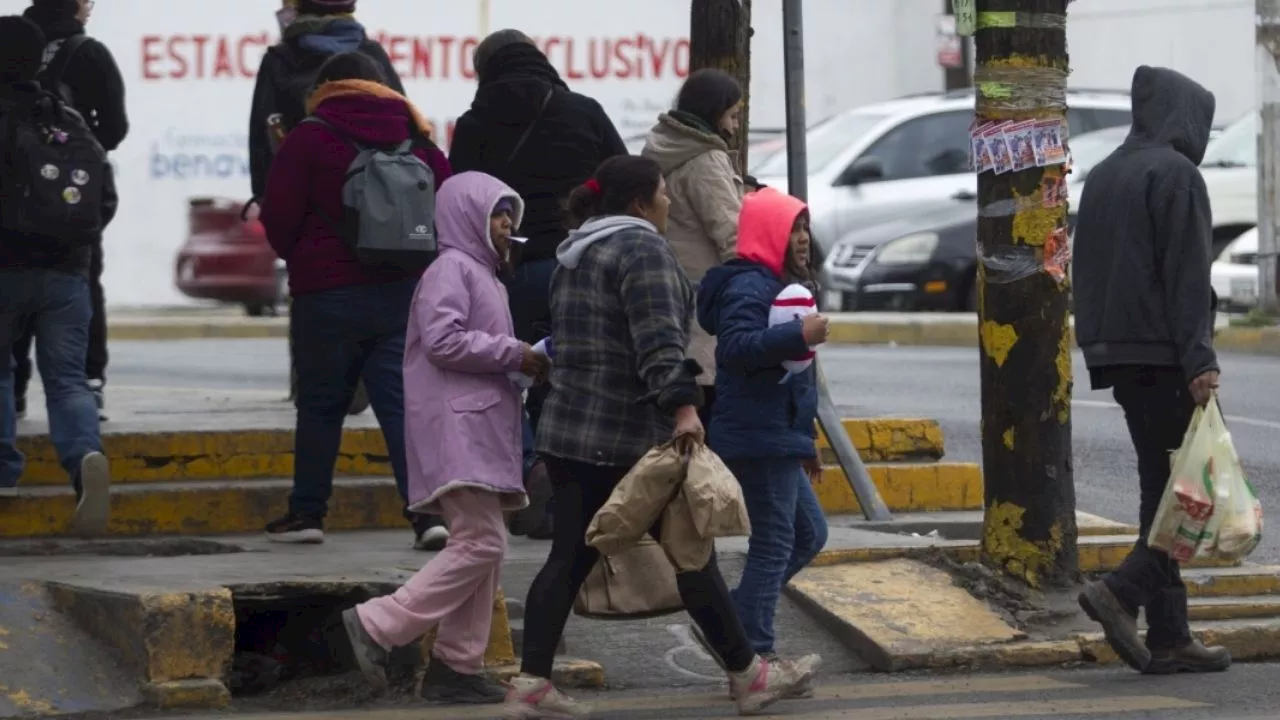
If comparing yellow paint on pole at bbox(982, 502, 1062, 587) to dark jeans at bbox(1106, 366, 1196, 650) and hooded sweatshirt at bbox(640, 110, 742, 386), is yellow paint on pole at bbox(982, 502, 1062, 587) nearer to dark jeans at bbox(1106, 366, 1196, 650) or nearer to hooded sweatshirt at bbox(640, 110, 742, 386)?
dark jeans at bbox(1106, 366, 1196, 650)

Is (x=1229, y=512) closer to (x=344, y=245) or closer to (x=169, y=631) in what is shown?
(x=344, y=245)

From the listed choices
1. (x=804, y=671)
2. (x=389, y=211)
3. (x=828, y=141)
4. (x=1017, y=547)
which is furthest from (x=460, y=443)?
(x=828, y=141)

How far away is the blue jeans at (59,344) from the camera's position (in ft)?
26.5

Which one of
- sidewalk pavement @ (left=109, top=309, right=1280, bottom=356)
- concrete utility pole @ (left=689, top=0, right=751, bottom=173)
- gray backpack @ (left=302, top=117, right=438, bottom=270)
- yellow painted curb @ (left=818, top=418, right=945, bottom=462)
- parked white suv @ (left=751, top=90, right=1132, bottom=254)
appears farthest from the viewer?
parked white suv @ (left=751, top=90, right=1132, bottom=254)

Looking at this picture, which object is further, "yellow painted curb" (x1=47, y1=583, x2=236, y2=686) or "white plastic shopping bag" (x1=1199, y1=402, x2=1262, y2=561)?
"white plastic shopping bag" (x1=1199, y1=402, x2=1262, y2=561)

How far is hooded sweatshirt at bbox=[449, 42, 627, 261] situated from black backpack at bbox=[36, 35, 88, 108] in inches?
64.1

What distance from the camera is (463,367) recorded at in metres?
6.70

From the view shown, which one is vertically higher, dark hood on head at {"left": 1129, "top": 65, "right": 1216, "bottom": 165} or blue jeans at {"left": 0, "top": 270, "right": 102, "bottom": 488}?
dark hood on head at {"left": 1129, "top": 65, "right": 1216, "bottom": 165}

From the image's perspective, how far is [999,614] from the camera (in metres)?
7.83

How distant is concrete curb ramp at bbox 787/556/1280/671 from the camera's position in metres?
7.53

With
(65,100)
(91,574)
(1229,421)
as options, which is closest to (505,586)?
(91,574)

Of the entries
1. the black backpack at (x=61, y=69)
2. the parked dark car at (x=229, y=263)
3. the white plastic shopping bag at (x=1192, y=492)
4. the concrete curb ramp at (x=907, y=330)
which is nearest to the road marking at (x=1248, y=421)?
the concrete curb ramp at (x=907, y=330)

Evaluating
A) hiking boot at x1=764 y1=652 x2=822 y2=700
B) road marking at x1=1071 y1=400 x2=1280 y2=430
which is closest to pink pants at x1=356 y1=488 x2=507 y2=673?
hiking boot at x1=764 y1=652 x2=822 y2=700

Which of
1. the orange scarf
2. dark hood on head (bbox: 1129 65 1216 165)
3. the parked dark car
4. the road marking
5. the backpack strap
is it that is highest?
the backpack strap
